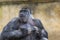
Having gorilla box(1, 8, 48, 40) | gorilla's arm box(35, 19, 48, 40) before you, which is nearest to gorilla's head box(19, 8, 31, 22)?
gorilla box(1, 8, 48, 40)

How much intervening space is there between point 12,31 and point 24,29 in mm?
123

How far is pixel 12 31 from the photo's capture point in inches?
95.2

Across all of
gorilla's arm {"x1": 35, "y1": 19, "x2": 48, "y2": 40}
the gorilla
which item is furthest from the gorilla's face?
gorilla's arm {"x1": 35, "y1": 19, "x2": 48, "y2": 40}

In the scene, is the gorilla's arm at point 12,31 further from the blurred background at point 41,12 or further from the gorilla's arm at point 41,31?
the gorilla's arm at point 41,31

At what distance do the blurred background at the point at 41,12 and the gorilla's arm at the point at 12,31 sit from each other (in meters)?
0.05

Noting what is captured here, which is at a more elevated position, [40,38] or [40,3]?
[40,3]

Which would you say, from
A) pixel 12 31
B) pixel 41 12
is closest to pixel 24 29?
pixel 12 31

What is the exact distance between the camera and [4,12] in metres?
2.48

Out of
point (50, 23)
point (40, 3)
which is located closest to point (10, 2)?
point (40, 3)

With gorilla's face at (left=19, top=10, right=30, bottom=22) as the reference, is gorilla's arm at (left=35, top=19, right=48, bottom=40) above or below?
below

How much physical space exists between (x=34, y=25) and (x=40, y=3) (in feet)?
0.79

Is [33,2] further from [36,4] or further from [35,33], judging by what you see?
[35,33]

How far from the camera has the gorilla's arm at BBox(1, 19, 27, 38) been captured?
2.41 metres

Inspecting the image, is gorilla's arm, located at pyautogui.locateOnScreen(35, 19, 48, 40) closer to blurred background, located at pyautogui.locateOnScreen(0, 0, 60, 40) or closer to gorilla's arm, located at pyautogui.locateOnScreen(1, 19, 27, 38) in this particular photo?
blurred background, located at pyautogui.locateOnScreen(0, 0, 60, 40)
